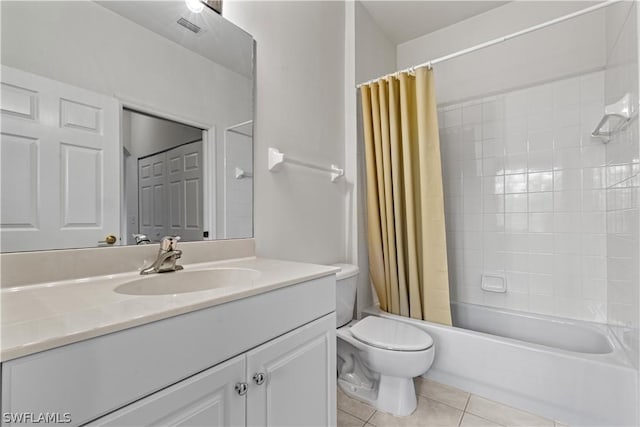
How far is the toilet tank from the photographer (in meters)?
1.70

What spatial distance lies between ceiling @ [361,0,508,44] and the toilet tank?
1.88m

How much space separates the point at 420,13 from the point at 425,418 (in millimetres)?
2600

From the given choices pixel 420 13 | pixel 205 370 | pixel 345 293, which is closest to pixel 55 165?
pixel 205 370

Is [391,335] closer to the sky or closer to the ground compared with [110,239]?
closer to the ground

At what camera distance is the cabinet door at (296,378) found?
821mm

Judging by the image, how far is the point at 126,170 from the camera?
1.04m

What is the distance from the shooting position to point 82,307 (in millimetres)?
643

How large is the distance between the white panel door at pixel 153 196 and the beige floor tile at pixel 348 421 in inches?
46.4

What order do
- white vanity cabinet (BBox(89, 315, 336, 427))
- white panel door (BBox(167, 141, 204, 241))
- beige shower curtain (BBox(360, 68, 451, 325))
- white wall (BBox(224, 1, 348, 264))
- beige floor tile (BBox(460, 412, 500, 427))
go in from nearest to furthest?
white vanity cabinet (BBox(89, 315, 336, 427)) < white panel door (BBox(167, 141, 204, 241)) < beige floor tile (BBox(460, 412, 500, 427)) < white wall (BBox(224, 1, 348, 264)) < beige shower curtain (BBox(360, 68, 451, 325))

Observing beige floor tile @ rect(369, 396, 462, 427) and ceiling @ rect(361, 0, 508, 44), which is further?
ceiling @ rect(361, 0, 508, 44)

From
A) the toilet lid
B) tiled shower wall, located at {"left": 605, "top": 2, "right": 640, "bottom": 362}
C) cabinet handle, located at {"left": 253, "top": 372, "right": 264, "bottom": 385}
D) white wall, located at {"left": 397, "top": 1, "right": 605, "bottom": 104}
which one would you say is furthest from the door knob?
white wall, located at {"left": 397, "top": 1, "right": 605, "bottom": 104}

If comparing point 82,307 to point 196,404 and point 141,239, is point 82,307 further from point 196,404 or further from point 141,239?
point 141,239

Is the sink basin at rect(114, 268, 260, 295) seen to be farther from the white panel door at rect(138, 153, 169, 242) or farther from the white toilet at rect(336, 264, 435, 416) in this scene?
the white toilet at rect(336, 264, 435, 416)

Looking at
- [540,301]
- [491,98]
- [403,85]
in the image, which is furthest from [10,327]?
[491,98]
